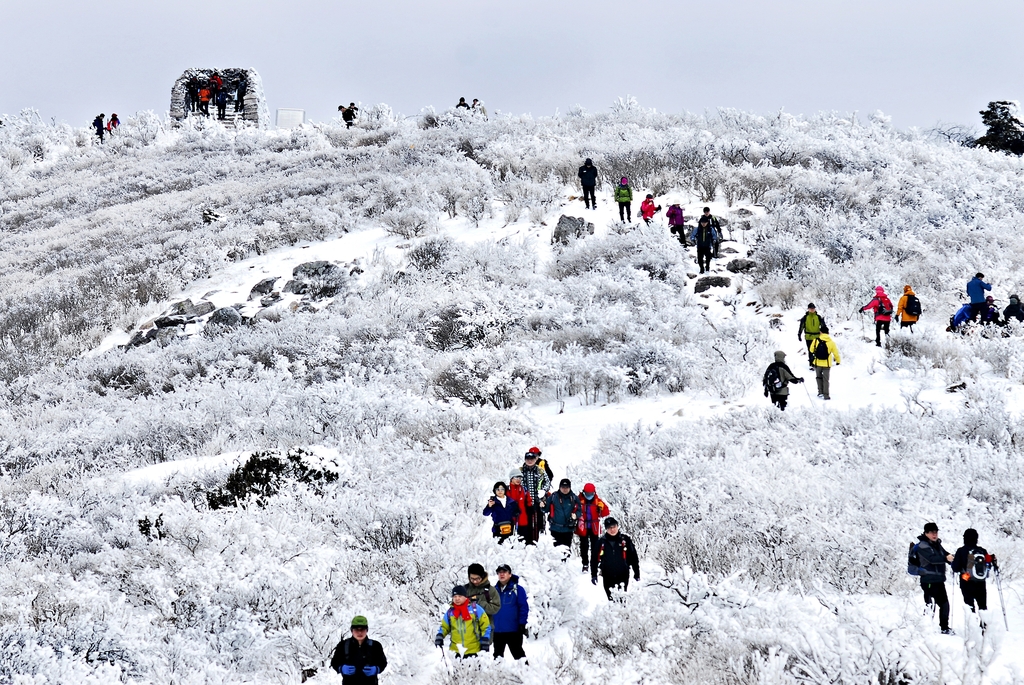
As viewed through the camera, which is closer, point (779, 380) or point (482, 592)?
point (482, 592)

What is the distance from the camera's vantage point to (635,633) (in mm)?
6262

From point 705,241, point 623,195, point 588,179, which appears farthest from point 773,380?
point 588,179

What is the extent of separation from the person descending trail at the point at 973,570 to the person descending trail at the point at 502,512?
4071 millimetres

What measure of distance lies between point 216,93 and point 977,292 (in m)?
38.7

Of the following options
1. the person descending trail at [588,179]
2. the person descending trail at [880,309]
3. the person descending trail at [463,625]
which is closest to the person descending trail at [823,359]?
the person descending trail at [880,309]

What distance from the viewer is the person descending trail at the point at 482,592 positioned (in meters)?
6.22

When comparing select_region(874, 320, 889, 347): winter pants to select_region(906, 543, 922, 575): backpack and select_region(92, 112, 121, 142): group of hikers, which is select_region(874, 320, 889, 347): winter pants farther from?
select_region(92, 112, 121, 142): group of hikers

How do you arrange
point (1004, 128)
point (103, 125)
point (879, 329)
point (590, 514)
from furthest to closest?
point (103, 125) < point (1004, 128) < point (879, 329) < point (590, 514)

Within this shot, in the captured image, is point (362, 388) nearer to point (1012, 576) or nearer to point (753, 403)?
point (753, 403)

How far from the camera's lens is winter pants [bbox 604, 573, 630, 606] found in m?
7.08

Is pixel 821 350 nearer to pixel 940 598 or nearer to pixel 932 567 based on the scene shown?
pixel 932 567

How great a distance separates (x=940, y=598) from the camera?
20.3 ft

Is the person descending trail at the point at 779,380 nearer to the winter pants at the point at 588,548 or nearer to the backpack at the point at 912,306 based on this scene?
the backpack at the point at 912,306

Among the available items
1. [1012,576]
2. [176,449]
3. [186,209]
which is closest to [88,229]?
[186,209]
